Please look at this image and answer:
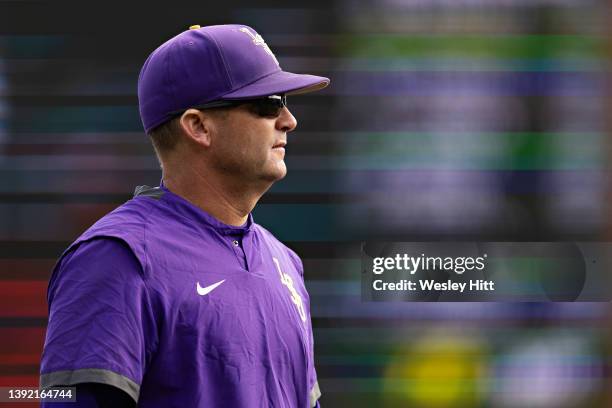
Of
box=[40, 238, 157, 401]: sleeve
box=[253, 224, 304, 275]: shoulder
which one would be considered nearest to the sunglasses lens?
box=[253, 224, 304, 275]: shoulder

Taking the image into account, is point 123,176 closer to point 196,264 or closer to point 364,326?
point 364,326

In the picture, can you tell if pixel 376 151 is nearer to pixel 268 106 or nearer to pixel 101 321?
pixel 268 106

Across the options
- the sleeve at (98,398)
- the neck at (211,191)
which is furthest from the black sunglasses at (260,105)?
the sleeve at (98,398)

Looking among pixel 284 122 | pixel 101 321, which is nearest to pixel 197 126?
pixel 284 122

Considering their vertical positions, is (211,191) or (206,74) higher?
(206,74)

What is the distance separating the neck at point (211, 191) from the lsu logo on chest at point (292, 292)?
0.48 ft

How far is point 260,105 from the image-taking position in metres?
1.67

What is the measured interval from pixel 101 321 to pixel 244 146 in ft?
1.39

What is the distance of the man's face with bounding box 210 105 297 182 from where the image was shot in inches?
65.3

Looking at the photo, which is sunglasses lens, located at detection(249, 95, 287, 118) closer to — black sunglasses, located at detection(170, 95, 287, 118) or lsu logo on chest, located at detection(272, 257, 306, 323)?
black sunglasses, located at detection(170, 95, 287, 118)

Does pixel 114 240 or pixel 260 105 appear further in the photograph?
pixel 260 105

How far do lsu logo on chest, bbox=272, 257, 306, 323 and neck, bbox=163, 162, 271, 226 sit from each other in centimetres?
15

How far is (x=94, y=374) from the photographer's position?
54.9 inches

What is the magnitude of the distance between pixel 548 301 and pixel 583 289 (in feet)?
0.48
